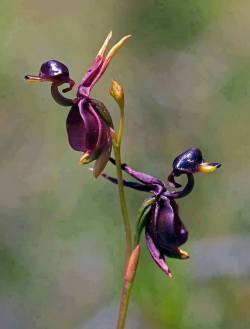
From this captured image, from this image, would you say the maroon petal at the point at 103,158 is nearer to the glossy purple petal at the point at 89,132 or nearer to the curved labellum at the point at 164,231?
the glossy purple petal at the point at 89,132

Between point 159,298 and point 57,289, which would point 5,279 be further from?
point 159,298

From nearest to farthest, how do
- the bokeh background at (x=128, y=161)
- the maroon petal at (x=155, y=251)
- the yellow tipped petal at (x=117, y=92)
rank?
the yellow tipped petal at (x=117, y=92) → the maroon petal at (x=155, y=251) → the bokeh background at (x=128, y=161)

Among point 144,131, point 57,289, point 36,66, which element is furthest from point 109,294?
point 36,66

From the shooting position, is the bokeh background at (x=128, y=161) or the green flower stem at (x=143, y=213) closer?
the green flower stem at (x=143, y=213)

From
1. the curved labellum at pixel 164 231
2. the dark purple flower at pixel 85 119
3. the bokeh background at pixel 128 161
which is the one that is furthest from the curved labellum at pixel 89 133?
the bokeh background at pixel 128 161

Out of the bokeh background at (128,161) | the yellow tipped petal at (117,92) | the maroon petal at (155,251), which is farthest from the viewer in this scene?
the bokeh background at (128,161)

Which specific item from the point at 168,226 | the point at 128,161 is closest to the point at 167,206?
the point at 168,226
